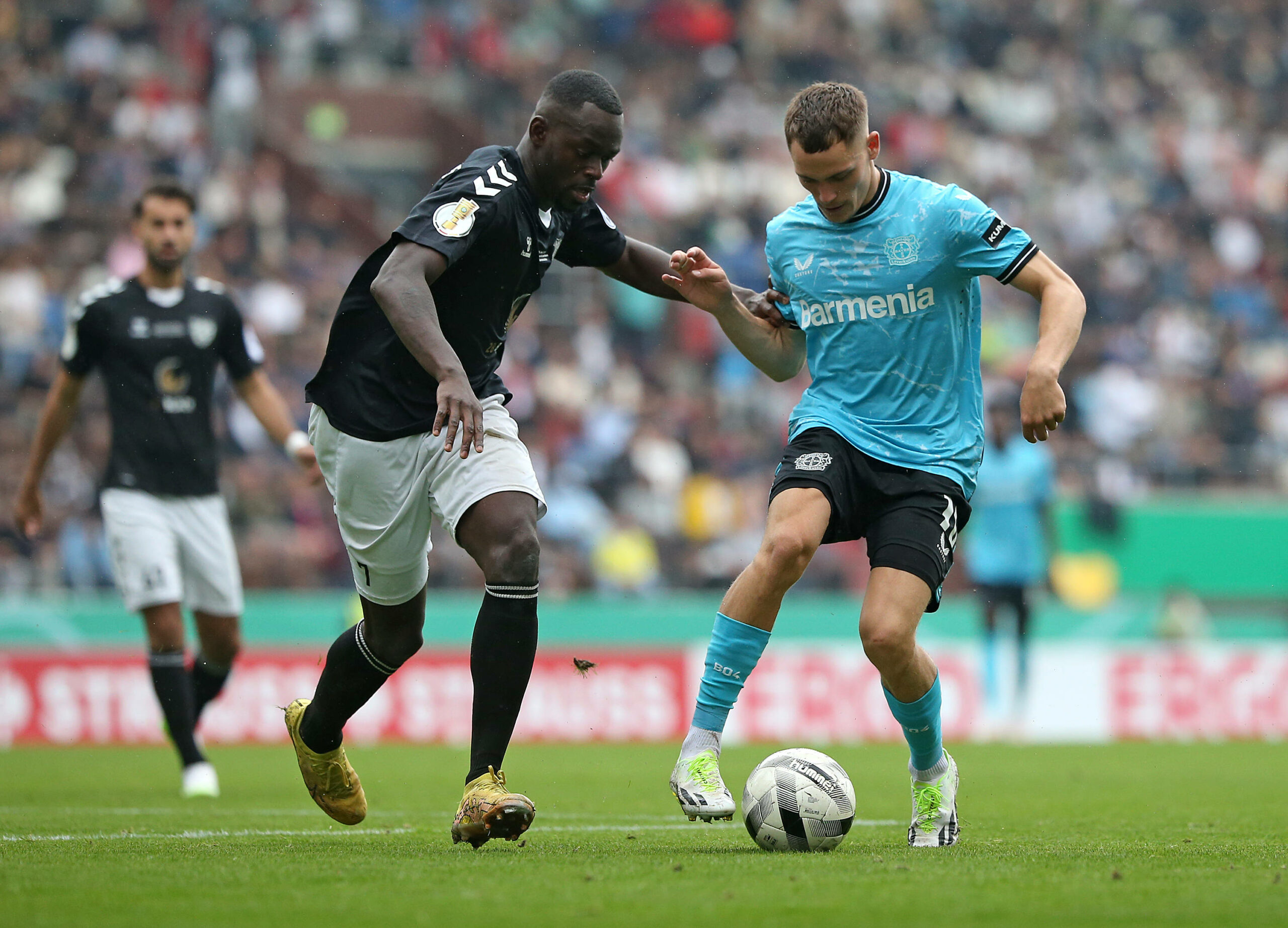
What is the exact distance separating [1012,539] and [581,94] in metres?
8.76

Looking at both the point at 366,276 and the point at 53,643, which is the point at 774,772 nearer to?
the point at 366,276

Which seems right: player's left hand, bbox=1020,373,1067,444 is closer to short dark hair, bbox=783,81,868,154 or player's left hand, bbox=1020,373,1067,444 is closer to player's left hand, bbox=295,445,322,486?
short dark hair, bbox=783,81,868,154

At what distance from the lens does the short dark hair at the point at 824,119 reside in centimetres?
527

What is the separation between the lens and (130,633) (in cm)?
1403

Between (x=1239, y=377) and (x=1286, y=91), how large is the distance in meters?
7.96

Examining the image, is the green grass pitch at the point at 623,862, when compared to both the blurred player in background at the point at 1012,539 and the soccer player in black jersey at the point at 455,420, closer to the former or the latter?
the soccer player in black jersey at the point at 455,420

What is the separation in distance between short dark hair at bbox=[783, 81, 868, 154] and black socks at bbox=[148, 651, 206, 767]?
14.7 ft

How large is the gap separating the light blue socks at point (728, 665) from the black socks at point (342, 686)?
1179 millimetres

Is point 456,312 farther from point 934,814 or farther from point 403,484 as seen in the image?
point 934,814

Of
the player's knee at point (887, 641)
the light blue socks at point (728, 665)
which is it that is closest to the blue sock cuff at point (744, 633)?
the light blue socks at point (728, 665)

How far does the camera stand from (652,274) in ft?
20.2

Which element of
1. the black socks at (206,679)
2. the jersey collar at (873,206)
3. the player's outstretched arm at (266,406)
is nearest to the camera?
the jersey collar at (873,206)

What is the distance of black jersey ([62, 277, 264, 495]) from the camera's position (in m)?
8.35

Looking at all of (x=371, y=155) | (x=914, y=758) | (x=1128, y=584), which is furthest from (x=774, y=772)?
(x=371, y=155)
